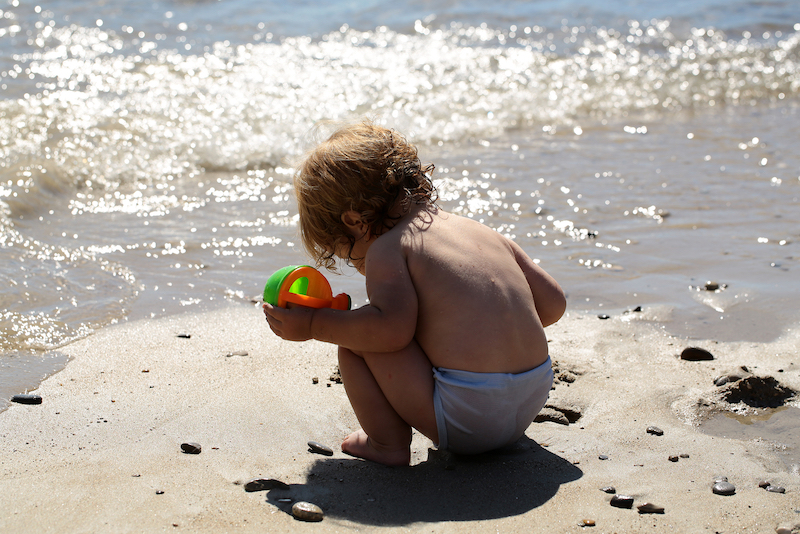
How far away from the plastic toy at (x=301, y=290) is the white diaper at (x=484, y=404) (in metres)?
0.37

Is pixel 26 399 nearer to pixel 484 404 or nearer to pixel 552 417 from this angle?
pixel 484 404

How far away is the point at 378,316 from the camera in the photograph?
6.59 feet

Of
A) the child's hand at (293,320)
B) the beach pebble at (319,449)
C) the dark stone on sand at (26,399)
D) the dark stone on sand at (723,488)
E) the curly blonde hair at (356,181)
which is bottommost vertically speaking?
the beach pebble at (319,449)

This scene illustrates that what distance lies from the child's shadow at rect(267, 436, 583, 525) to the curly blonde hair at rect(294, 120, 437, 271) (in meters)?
0.69

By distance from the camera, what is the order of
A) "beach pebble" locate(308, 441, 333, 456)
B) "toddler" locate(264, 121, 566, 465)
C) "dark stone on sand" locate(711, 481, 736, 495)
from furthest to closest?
"beach pebble" locate(308, 441, 333, 456) < "toddler" locate(264, 121, 566, 465) < "dark stone on sand" locate(711, 481, 736, 495)

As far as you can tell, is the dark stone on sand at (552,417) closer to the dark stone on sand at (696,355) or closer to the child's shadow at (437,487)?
the child's shadow at (437,487)

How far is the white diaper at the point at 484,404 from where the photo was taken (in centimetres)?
209

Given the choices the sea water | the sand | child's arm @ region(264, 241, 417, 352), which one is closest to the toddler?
child's arm @ region(264, 241, 417, 352)

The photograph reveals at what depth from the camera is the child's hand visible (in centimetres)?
212

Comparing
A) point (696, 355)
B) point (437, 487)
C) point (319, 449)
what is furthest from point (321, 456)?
point (696, 355)

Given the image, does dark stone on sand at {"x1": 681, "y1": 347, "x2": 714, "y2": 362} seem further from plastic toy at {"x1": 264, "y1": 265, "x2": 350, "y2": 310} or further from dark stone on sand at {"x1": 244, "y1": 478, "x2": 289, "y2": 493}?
dark stone on sand at {"x1": 244, "y1": 478, "x2": 289, "y2": 493}

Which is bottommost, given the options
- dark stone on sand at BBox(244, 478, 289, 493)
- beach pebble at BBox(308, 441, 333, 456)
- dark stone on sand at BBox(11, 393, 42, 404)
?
beach pebble at BBox(308, 441, 333, 456)

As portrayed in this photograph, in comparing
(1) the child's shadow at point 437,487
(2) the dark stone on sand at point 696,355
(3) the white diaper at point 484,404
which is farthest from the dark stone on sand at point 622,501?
(2) the dark stone on sand at point 696,355

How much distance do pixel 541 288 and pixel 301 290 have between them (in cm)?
75
